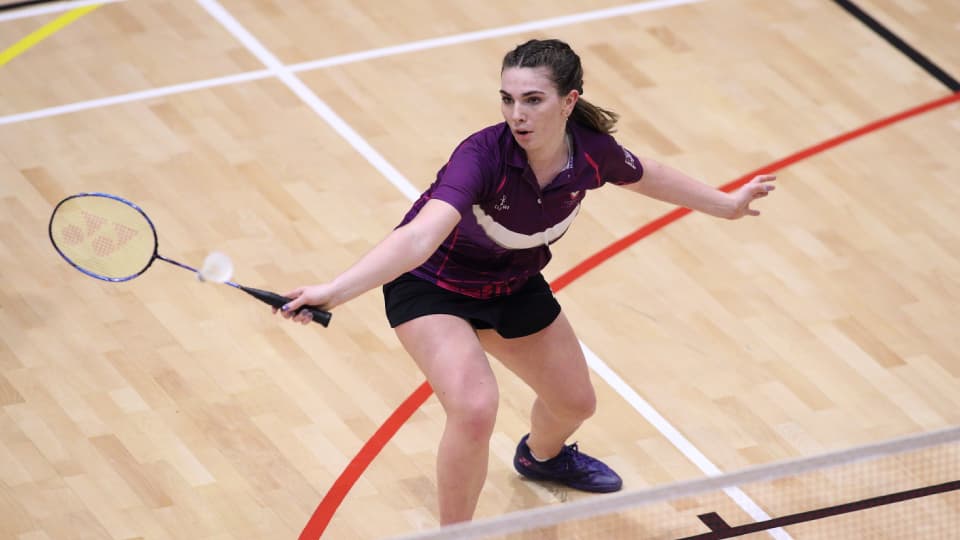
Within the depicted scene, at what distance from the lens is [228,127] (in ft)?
29.8

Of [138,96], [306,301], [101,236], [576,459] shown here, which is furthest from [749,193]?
[138,96]

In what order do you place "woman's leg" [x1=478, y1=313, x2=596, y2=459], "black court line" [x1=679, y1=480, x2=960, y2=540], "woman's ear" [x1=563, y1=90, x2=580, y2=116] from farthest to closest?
"black court line" [x1=679, y1=480, x2=960, y2=540], "woman's leg" [x1=478, y1=313, x2=596, y2=459], "woman's ear" [x1=563, y1=90, x2=580, y2=116]

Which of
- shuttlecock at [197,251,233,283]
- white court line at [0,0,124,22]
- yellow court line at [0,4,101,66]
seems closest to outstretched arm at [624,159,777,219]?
shuttlecock at [197,251,233,283]

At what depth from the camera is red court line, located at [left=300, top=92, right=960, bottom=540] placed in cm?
661

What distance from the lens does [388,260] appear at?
5109 millimetres

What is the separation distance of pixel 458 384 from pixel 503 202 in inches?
27.3

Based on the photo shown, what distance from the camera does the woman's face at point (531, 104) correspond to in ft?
17.7

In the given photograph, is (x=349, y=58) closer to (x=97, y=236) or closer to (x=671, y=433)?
(x=671, y=433)

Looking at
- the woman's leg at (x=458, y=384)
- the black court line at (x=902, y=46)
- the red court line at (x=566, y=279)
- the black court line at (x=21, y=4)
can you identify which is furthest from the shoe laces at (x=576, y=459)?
the black court line at (x=21, y=4)

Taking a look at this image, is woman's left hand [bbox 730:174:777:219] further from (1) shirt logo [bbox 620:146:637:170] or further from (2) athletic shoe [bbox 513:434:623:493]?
(2) athletic shoe [bbox 513:434:623:493]

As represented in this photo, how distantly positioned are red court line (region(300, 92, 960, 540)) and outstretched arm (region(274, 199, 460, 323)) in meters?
1.74

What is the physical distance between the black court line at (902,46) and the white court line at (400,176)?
127cm

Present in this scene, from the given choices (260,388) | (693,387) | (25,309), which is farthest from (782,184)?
(25,309)

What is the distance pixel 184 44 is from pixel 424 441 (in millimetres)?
3867
